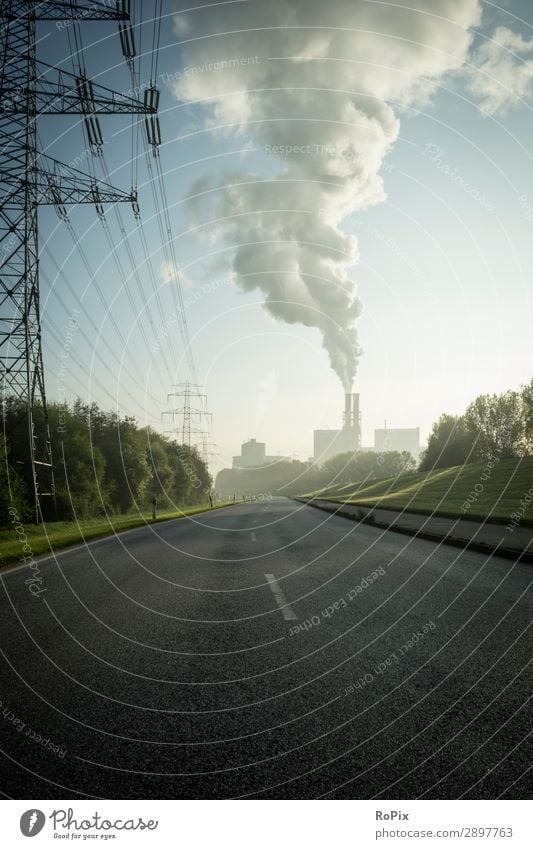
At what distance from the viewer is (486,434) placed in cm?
7969

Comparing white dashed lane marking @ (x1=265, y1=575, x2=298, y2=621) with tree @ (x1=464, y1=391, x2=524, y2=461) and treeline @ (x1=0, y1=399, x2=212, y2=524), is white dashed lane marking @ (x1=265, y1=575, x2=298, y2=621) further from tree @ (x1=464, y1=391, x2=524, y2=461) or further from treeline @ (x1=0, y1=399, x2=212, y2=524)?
tree @ (x1=464, y1=391, x2=524, y2=461)

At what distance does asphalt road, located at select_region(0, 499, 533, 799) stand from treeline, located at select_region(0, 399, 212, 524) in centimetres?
1645

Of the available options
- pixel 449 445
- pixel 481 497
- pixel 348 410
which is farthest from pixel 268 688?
pixel 449 445

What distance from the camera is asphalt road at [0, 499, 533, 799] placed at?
2.33 metres

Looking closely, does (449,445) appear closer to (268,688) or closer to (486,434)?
(486,434)

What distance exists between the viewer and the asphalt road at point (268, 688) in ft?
7.63

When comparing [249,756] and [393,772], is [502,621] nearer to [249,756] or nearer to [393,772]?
[393,772]

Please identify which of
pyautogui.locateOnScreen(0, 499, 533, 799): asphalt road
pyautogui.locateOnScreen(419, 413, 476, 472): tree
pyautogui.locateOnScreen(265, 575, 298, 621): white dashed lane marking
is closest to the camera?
pyautogui.locateOnScreen(0, 499, 533, 799): asphalt road

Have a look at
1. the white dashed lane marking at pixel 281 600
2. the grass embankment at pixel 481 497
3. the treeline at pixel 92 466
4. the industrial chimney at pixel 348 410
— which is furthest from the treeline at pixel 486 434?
the white dashed lane marking at pixel 281 600

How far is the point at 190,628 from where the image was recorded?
508 centimetres

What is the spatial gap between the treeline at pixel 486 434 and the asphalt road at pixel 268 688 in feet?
230

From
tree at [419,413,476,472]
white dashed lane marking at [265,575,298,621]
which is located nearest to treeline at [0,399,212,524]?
white dashed lane marking at [265,575,298,621]

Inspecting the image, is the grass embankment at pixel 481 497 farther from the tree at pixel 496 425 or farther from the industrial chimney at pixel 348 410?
the industrial chimney at pixel 348 410
